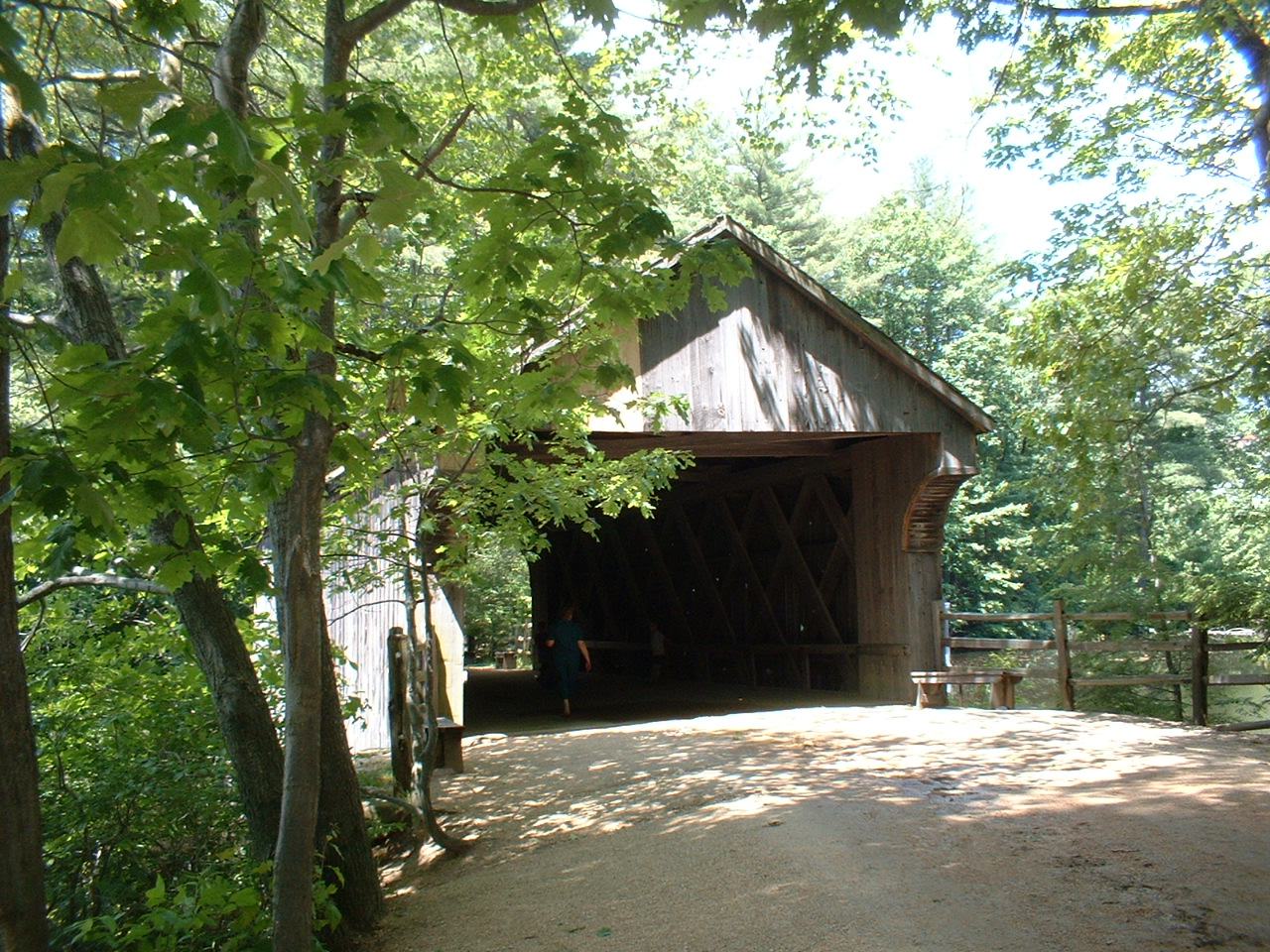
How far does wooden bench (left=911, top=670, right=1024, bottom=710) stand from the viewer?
11.2m

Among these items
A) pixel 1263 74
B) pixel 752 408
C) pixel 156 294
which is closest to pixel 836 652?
pixel 752 408

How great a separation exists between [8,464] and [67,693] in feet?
9.29

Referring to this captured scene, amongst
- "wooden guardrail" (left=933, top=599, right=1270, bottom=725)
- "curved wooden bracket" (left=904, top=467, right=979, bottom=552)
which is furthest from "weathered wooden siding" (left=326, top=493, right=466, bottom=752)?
"wooden guardrail" (left=933, top=599, right=1270, bottom=725)

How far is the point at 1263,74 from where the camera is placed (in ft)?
31.2

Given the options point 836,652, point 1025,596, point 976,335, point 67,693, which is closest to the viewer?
point 67,693

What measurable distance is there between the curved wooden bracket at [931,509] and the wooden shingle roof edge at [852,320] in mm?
625

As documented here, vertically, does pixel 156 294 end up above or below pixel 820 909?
above

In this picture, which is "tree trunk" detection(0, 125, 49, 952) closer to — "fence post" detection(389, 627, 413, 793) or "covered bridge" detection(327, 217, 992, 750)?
"covered bridge" detection(327, 217, 992, 750)

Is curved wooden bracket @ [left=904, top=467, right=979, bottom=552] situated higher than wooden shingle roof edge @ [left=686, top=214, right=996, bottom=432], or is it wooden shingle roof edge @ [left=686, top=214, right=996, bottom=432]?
wooden shingle roof edge @ [left=686, top=214, right=996, bottom=432]

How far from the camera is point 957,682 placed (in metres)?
11.3

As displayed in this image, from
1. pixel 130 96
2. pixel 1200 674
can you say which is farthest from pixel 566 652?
pixel 130 96

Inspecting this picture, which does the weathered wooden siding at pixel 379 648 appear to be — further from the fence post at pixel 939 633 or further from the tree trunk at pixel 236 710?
the fence post at pixel 939 633

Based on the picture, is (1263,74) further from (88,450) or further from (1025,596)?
(1025,596)

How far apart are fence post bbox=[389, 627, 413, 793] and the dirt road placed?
0.50 m
